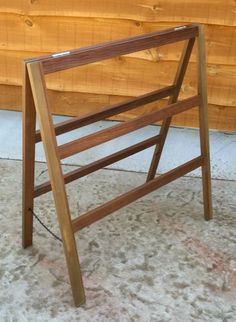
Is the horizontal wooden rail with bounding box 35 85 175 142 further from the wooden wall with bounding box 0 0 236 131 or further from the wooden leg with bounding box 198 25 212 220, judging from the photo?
the wooden wall with bounding box 0 0 236 131

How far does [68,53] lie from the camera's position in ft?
4.57

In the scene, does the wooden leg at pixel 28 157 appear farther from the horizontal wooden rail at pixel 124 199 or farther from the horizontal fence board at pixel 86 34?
the horizontal fence board at pixel 86 34

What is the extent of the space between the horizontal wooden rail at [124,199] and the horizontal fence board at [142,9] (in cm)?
97

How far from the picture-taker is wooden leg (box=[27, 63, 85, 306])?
A: 135 cm

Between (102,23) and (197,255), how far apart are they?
1526 millimetres

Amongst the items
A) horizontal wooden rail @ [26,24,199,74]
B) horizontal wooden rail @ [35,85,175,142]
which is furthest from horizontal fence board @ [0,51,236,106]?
horizontal wooden rail @ [26,24,199,74]

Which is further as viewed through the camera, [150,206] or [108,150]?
[108,150]

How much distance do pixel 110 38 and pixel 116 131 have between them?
4.04ft

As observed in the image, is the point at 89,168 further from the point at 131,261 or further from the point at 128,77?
the point at 128,77

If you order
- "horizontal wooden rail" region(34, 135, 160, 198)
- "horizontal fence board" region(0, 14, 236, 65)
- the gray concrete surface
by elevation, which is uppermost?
"horizontal fence board" region(0, 14, 236, 65)

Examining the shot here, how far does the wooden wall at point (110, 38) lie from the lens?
8.28ft

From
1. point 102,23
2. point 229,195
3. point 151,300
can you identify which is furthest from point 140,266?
point 102,23

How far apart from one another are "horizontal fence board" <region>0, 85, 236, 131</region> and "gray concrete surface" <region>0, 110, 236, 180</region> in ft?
0.21

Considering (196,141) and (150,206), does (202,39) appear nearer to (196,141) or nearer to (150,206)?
(150,206)
